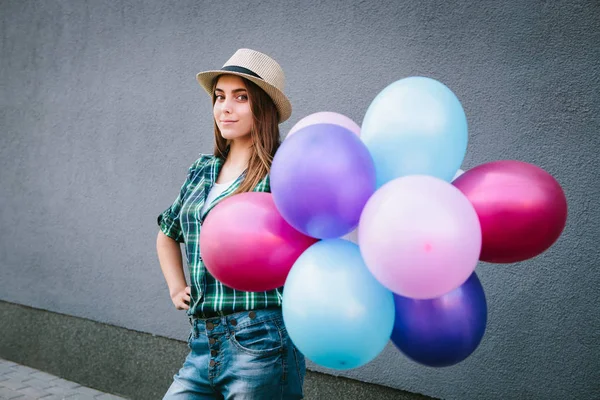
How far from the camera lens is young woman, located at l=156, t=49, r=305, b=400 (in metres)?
1.71

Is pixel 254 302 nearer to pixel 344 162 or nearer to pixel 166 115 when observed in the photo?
pixel 344 162

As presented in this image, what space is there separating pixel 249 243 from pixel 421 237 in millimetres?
461

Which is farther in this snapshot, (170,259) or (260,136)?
(170,259)

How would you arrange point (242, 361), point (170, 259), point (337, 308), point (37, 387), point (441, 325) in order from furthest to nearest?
1. point (37, 387)
2. point (170, 259)
3. point (242, 361)
4. point (441, 325)
5. point (337, 308)

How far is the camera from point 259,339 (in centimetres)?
171

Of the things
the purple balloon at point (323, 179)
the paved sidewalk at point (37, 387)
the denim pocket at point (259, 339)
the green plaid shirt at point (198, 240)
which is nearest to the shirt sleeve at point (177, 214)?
the green plaid shirt at point (198, 240)

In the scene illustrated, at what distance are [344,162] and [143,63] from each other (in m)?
2.96

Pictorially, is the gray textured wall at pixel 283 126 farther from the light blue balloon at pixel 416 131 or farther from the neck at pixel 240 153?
the light blue balloon at pixel 416 131

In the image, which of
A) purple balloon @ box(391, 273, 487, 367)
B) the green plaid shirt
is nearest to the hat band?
the green plaid shirt

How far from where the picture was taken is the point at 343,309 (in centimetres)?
118

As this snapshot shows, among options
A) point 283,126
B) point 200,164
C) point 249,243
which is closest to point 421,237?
point 249,243

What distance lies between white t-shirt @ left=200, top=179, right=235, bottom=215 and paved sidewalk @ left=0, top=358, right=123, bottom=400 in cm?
256

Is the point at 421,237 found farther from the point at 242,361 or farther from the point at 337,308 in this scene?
the point at 242,361

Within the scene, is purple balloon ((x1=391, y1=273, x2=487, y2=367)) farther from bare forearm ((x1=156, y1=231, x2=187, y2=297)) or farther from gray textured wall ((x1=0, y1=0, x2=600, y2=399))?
gray textured wall ((x1=0, y1=0, x2=600, y2=399))
